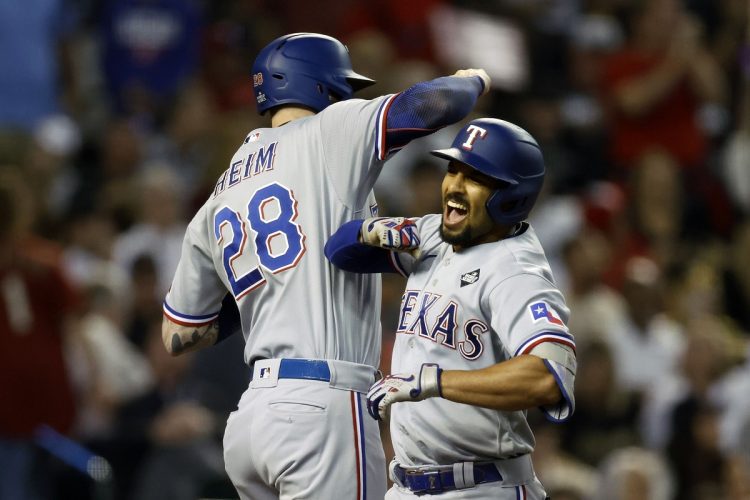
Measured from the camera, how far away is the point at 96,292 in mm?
8703

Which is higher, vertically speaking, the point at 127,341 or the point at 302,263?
the point at 302,263

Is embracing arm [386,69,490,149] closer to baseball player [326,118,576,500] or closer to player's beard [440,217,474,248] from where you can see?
baseball player [326,118,576,500]

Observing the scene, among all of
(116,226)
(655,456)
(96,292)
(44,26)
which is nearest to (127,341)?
(96,292)

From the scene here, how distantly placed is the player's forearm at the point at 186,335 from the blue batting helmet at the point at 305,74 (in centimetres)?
80

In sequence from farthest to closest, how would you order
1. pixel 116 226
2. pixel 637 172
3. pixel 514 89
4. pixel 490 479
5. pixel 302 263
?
pixel 514 89 < pixel 637 172 < pixel 116 226 < pixel 302 263 < pixel 490 479

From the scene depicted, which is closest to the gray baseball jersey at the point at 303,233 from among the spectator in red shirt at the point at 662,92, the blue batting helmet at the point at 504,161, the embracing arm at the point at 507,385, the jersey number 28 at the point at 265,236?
the jersey number 28 at the point at 265,236

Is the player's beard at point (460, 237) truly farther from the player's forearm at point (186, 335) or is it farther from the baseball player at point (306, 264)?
the player's forearm at point (186, 335)

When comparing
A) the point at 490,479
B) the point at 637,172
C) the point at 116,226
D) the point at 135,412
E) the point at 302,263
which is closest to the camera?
the point at 490,479

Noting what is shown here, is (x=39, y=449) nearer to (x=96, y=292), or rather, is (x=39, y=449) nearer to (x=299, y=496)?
(x=96, y=292)

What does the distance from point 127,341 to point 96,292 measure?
36 centimetres

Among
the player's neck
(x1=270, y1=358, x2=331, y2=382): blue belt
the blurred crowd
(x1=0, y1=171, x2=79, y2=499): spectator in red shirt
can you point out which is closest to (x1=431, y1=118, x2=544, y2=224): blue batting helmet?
the player's neck

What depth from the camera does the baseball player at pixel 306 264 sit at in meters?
4.55

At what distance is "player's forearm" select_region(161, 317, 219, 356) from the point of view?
502 cm

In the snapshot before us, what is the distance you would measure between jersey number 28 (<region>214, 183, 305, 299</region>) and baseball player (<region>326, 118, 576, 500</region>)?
0.17 m
